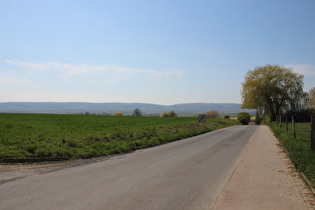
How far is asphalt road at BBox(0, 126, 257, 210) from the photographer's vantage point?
608cm

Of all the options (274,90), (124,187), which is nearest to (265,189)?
(124,187)

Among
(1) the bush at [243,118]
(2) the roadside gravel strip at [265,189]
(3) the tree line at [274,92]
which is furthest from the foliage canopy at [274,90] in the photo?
(2) the roadside gravel strip at [265,189]

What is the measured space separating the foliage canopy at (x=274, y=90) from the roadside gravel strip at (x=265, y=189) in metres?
43.6

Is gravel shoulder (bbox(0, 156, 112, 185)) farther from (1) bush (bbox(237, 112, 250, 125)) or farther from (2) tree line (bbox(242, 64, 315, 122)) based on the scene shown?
(1) bush (bbox(237, 112, 250, 125))

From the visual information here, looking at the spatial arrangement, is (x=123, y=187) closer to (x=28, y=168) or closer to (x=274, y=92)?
(x=28, y=168)

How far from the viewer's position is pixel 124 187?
7461 millimetres

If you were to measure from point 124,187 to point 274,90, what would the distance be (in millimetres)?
49680

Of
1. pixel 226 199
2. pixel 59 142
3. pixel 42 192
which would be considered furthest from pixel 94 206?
pixel 59 142

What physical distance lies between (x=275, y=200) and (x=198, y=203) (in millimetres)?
1787

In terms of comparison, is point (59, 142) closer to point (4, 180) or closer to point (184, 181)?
point (4, 180)

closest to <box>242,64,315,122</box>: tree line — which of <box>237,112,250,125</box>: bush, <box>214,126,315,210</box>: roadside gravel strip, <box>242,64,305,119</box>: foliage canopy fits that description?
<box>242,64,305,119</box>: foliage canopy

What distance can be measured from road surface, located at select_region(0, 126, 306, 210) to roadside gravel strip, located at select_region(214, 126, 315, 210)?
32 cm

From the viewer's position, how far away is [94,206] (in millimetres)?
5875

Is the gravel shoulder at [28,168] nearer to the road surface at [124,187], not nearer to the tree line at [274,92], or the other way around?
the road surface at [124,187]
